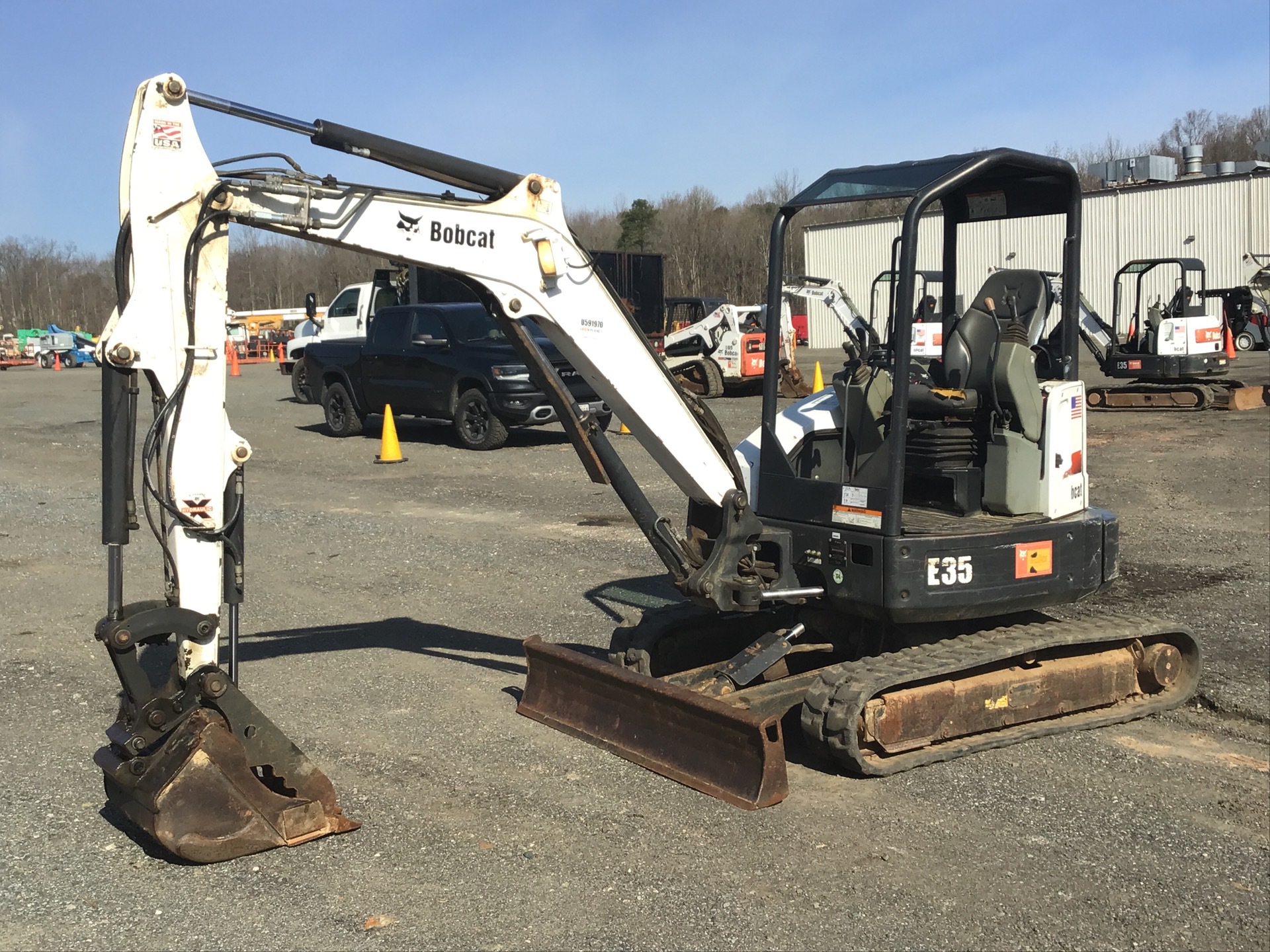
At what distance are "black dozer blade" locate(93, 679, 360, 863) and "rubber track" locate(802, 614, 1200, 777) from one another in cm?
216

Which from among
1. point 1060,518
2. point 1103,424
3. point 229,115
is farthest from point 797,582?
point 1103,424

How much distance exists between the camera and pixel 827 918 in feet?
14.1

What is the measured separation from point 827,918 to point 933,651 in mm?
2024

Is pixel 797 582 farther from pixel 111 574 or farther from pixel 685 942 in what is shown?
pixel 111 574

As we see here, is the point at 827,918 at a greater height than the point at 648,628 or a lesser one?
lesser

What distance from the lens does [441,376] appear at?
17734 millimetres

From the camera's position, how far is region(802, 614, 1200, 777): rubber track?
5566 millimetres

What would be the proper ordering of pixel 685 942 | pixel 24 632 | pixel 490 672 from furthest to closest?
pixel 24 632
pixel 490 672
pixel 685 942

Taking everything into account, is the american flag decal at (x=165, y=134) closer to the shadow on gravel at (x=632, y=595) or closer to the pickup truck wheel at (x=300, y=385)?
the shadow on gravel at (x=632, y=595)

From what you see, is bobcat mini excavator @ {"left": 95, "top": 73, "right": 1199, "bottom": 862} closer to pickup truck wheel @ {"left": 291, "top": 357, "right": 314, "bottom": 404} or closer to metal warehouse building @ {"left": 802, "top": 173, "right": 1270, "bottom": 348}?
pickup truck wheel @ {"left": 291, "top": 357, "right": 314, "bottom": 404}

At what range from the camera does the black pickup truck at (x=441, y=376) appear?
16.9 meters

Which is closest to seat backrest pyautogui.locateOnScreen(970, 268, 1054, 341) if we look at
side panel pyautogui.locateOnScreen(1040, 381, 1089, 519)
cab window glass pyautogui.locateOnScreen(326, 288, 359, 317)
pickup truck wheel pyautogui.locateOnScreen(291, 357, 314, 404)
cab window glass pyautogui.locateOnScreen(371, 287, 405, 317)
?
Answer: side panel pyautogui.locateOnScreen(1040, 381, 1089, 519)

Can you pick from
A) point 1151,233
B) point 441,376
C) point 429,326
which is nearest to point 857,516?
point 441,376

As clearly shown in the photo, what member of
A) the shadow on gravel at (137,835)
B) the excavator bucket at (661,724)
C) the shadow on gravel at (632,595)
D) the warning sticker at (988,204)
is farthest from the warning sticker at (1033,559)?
the shadow on gravel at (137,835)
